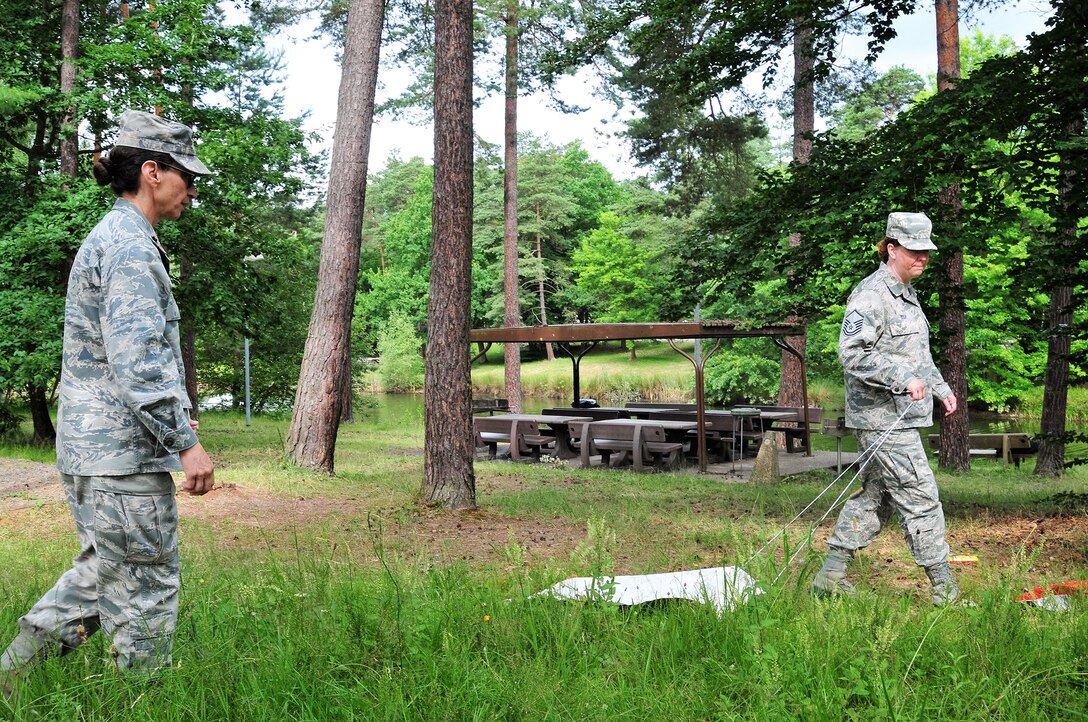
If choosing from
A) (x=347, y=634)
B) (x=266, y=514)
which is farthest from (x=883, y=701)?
(x=266, y=514)

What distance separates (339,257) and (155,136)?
9.54 metres

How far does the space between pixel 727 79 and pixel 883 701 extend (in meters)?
8.33

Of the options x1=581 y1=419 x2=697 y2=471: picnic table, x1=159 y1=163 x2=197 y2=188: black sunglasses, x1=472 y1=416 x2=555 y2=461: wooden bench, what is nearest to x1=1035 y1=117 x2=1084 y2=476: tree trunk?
x1=581 y1=419 x2=697 y2=471: picnic table

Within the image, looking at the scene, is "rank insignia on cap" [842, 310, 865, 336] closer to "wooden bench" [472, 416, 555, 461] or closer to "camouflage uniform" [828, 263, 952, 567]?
"camouflage uniform" [828, 263, 952, 567]

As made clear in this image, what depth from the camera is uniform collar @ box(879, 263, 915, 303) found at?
5.13 m

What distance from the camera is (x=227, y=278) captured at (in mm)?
15547

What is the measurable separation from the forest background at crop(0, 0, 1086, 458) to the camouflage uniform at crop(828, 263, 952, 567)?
120 inches

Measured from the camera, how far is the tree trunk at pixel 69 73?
1458 cm

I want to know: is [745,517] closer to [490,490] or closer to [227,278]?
[490,490]

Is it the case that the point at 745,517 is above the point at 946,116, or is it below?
below

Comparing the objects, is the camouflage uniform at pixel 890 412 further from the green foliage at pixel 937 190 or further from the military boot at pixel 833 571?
the green foliage at pixel 937 190

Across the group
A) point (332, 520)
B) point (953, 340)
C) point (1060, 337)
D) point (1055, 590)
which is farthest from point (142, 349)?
point (953, 340)

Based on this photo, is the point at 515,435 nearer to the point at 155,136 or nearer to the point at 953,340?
the point at 953,340

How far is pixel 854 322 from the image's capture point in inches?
202
